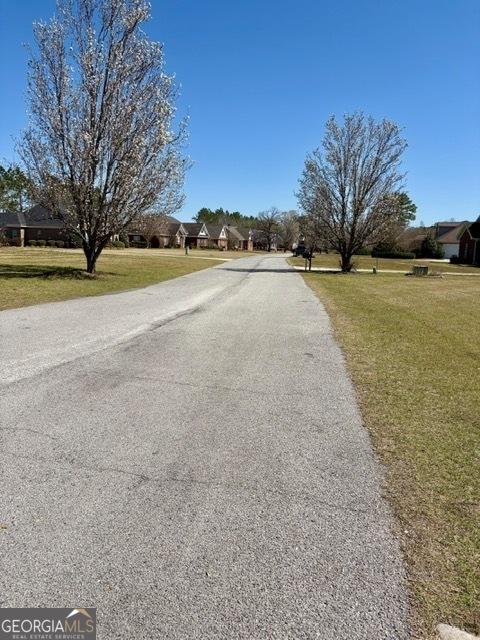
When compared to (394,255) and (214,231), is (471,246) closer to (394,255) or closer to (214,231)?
(394,255)

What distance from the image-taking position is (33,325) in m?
9.67

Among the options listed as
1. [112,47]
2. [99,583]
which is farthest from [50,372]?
[112,47]

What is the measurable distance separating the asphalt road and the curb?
0.17 m

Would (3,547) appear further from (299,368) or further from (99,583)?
(299,368)

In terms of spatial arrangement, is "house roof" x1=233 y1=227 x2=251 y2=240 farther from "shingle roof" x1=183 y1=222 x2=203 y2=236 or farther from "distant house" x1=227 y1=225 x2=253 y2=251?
"shingle roof" x1=183 y1=222 x2=203 y2=236

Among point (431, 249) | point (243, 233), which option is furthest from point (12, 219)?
point (431, 249)

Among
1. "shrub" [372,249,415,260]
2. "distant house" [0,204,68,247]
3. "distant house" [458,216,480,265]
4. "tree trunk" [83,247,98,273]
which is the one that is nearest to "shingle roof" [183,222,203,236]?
"distant house" [0,204,68,247]

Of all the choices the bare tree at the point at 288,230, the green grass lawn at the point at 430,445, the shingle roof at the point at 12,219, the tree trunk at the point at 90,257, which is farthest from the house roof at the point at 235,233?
the green grass lawn at the point at 430,445

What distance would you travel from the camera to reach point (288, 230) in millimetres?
122938

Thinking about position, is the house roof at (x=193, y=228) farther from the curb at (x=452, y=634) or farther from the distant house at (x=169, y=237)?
the curb at (x=452, y=634)

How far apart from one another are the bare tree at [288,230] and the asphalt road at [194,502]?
117 m

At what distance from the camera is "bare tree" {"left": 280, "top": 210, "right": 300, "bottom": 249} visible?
121 meters

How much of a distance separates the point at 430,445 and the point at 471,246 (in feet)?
202

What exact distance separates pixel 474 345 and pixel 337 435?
20.6 feet
